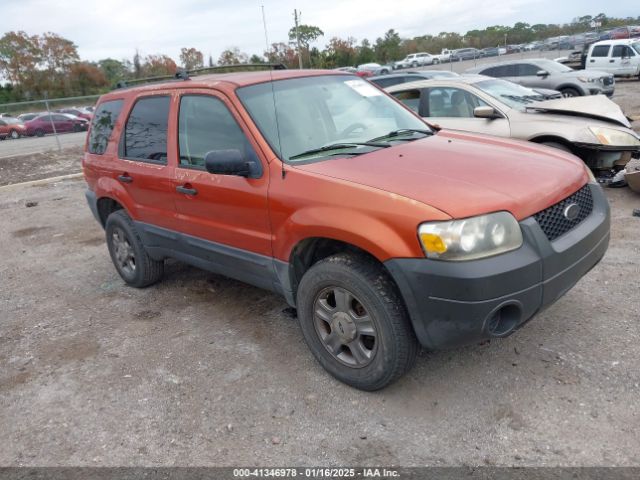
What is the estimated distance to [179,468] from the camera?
2.66 m

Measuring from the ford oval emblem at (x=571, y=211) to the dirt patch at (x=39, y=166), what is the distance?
12.4 metres

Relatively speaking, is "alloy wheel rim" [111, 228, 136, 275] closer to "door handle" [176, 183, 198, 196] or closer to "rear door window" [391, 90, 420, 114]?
"door handle" [176, 183, 198, 196]

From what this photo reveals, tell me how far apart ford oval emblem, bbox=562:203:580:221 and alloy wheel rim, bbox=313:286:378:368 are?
4.07 ft

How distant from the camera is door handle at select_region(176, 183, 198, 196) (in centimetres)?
382

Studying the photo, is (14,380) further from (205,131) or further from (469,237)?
(469,237)

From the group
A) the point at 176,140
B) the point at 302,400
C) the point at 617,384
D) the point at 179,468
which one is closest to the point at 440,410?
the point at 302,400

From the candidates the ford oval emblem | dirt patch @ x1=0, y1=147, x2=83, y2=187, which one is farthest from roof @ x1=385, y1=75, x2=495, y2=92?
dirt patch @ x1=0, y1=147, x2=83, y2=187

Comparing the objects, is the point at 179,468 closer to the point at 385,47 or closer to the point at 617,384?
the point at 617,384

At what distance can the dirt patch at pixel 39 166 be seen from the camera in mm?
12875

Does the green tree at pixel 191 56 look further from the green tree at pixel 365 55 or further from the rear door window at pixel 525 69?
the rear door window at pixel 525 69

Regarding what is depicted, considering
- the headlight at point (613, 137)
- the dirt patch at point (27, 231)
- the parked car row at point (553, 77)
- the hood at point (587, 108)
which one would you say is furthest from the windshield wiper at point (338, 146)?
the parked car row at point (553, 77)

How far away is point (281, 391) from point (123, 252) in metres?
2.62

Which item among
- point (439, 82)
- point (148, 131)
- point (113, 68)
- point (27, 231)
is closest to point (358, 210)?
point (148, 131)

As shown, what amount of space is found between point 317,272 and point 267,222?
53 cm
